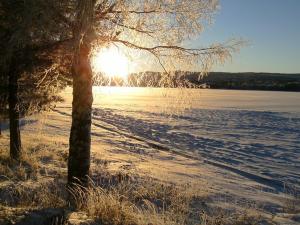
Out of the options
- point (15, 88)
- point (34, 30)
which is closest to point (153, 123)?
point (15, 88)

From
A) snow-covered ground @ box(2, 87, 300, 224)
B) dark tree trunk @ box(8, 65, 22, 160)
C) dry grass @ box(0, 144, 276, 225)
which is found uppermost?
dark tree trunk @ box(8, 65, 22, 160)

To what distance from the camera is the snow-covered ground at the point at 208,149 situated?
1277 centimetres

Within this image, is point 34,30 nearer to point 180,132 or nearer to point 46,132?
point 46,132

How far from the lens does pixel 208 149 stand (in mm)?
21859

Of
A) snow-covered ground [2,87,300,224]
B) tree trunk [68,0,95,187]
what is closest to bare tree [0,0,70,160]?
tree trunk [68,0,95,187]

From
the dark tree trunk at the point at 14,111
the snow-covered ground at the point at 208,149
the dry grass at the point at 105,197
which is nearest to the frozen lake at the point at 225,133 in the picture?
the snow-covered ground at the point at 208,149

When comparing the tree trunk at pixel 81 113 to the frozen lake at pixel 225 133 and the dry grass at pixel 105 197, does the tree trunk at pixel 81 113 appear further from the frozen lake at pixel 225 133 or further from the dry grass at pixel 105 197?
the frozen lake at pixel 225 133

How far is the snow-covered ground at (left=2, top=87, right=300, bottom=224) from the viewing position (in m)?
12.8

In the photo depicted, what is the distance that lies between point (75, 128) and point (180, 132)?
61.1 feet

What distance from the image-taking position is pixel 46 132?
25.0 metres

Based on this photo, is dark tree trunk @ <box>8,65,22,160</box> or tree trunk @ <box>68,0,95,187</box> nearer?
tree trunk @ <box>68,0,95,187</box>

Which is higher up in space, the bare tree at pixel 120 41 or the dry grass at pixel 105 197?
the bare tree at pixel 120 41

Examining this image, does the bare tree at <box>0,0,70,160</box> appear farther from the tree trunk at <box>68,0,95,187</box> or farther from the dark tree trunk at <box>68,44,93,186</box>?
the dark tree trunk at <box>68,44,93,186</box>

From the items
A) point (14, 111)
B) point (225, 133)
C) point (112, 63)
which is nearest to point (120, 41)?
point (112, 63)
